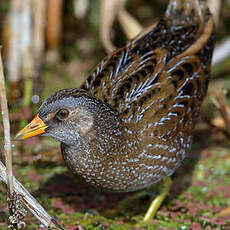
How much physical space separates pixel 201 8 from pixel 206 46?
55 centimetres

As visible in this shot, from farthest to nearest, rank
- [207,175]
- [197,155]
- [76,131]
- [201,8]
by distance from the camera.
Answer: [197,155]
[207,175]
[201,8]
[76,131]

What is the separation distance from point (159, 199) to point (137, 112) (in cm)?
90

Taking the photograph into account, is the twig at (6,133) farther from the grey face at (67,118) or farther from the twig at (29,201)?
the grey face at (67,118)

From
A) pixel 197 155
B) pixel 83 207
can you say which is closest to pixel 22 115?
pixel 83 207

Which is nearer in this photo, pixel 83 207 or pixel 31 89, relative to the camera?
pixel 83 207

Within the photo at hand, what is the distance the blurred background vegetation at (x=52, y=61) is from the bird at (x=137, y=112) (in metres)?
0.57

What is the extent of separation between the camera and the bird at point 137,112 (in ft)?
9.66

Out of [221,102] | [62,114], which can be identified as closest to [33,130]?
[62,114]

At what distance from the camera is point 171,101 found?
132 inches

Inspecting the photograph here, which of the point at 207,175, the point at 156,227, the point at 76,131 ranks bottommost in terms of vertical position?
the point at 207,175

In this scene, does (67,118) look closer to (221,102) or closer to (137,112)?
(137,112)

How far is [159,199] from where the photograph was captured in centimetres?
372

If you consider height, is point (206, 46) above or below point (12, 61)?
below

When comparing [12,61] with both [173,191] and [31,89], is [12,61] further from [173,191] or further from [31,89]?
[173,191]
